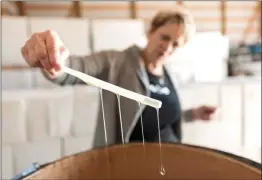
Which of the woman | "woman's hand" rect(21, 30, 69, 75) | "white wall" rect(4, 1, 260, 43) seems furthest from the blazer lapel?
"white wall" rect(4, 1, 260, 43)

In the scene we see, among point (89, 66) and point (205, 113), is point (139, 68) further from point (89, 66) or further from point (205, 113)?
point (205, 113)

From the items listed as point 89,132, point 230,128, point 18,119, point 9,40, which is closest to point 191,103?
point 230,128

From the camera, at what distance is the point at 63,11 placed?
7.02 feet

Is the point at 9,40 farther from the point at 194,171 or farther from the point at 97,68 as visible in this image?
the point at 194,171

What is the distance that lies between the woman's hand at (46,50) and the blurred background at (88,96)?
0.41m

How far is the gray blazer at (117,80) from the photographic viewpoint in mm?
553

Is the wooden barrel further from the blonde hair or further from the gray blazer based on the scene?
the blonde hair

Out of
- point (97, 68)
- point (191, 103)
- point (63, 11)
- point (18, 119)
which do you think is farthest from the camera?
point (63, 11)

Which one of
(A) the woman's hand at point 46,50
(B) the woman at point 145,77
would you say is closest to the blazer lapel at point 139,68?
(B) the woman at point 145,77

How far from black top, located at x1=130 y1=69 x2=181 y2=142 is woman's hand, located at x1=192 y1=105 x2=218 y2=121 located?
0.24ft

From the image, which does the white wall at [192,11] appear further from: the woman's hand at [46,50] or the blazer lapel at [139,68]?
the woman's hand at [46,50]

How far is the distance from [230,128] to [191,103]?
0.50 feet

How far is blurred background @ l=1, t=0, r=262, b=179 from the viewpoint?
0.88 meters

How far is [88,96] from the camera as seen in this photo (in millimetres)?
943
